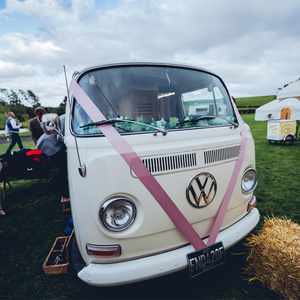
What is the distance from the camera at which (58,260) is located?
2693 mm

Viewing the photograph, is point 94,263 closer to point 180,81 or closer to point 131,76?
point 131,76

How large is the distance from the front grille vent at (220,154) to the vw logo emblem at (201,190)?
14cm

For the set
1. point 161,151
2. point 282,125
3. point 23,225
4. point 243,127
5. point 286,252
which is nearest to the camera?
point 161,151

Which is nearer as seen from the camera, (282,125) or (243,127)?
(243,127)

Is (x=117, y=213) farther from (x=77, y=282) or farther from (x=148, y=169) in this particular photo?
(x=77, y=282)

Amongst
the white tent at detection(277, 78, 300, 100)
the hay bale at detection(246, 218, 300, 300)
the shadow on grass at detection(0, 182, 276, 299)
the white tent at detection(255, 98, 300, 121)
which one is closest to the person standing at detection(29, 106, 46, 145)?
the shadow on grass at detection(0, 182, 276, 299)

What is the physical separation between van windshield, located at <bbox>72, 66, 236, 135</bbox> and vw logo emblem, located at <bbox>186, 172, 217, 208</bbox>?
531 mm

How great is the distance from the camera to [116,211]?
1.74m

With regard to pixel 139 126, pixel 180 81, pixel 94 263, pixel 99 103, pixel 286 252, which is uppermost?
pixel 180 81

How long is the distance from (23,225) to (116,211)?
3.04 metres

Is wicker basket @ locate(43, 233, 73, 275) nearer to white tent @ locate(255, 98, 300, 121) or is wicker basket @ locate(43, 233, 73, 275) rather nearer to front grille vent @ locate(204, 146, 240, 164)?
front grille vent @ locate(204, 146, 240, 164)

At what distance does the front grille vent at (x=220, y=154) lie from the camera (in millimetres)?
2041

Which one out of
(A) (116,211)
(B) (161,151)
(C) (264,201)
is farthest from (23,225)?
(C) (264,201)

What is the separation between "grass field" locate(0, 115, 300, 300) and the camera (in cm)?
217
